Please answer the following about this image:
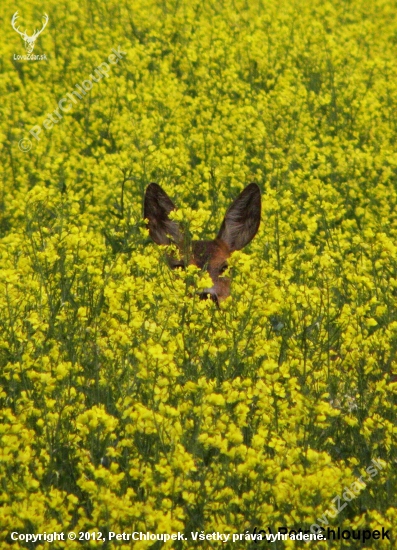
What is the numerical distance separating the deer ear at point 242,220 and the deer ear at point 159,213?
0.46m

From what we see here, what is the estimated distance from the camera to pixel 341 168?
1087 centimetres

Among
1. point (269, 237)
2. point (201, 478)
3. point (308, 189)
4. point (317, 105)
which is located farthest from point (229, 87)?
point (201, 478)

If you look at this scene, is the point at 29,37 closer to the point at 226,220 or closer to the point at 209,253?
the point at 226,220

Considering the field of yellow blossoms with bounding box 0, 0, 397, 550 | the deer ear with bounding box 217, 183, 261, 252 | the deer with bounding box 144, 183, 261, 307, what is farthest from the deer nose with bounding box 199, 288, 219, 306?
the deer ear with bounding box 217, 183, 261, 252

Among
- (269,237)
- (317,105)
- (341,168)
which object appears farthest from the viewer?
(317,105)

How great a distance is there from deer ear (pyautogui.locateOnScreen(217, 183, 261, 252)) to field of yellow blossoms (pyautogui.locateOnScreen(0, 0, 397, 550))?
0.63ft

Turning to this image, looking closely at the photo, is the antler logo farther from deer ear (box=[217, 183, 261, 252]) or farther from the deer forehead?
the deer forehead

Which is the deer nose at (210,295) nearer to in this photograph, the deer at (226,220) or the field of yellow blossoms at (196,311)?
the field of yellow blossoms at (196,311)

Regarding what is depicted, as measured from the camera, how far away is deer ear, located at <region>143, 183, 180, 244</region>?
885cm

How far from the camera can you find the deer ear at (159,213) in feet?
29.0

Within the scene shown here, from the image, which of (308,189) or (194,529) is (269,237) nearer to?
(308,189)

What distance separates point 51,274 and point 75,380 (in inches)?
67.3

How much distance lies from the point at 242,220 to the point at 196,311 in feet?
8.71

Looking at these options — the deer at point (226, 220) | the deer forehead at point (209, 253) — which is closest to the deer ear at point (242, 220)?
the deer at point (226, 220)
